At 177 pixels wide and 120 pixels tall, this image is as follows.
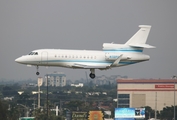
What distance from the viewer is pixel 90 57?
10425cm

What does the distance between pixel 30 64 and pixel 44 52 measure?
9.02ft

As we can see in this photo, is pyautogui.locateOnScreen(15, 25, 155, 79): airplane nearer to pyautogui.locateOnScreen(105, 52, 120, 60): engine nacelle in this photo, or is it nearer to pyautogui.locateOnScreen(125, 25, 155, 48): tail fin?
pyautogui.locateOnScreen(105, 52, 120, 60): engine nacelle

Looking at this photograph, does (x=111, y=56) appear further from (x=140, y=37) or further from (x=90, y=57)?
(x=140, y=37)

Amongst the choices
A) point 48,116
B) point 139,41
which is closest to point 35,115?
point 48,116

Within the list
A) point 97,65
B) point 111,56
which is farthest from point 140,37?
point 97,65

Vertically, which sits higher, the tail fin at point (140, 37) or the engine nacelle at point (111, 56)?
the tail fin at point (140, 37)

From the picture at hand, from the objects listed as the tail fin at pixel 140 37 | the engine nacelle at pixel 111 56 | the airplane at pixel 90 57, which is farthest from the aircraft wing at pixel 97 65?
the tail fin at pixel 140 37

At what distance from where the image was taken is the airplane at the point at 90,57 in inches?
4077

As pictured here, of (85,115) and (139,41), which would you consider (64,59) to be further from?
(85,115)

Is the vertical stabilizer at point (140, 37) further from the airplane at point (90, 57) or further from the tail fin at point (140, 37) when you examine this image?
the airplane at point (90, 57)

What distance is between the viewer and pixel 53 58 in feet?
340

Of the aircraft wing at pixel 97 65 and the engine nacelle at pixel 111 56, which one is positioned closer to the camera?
the aircraft wing at pixel 97 65

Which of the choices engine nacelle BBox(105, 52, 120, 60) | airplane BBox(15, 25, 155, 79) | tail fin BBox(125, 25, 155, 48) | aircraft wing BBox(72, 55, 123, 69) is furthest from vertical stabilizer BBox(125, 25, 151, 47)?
aircraft wing BBox(72, 55, 123, 69)

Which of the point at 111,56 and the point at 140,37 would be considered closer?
the point at 111,56
